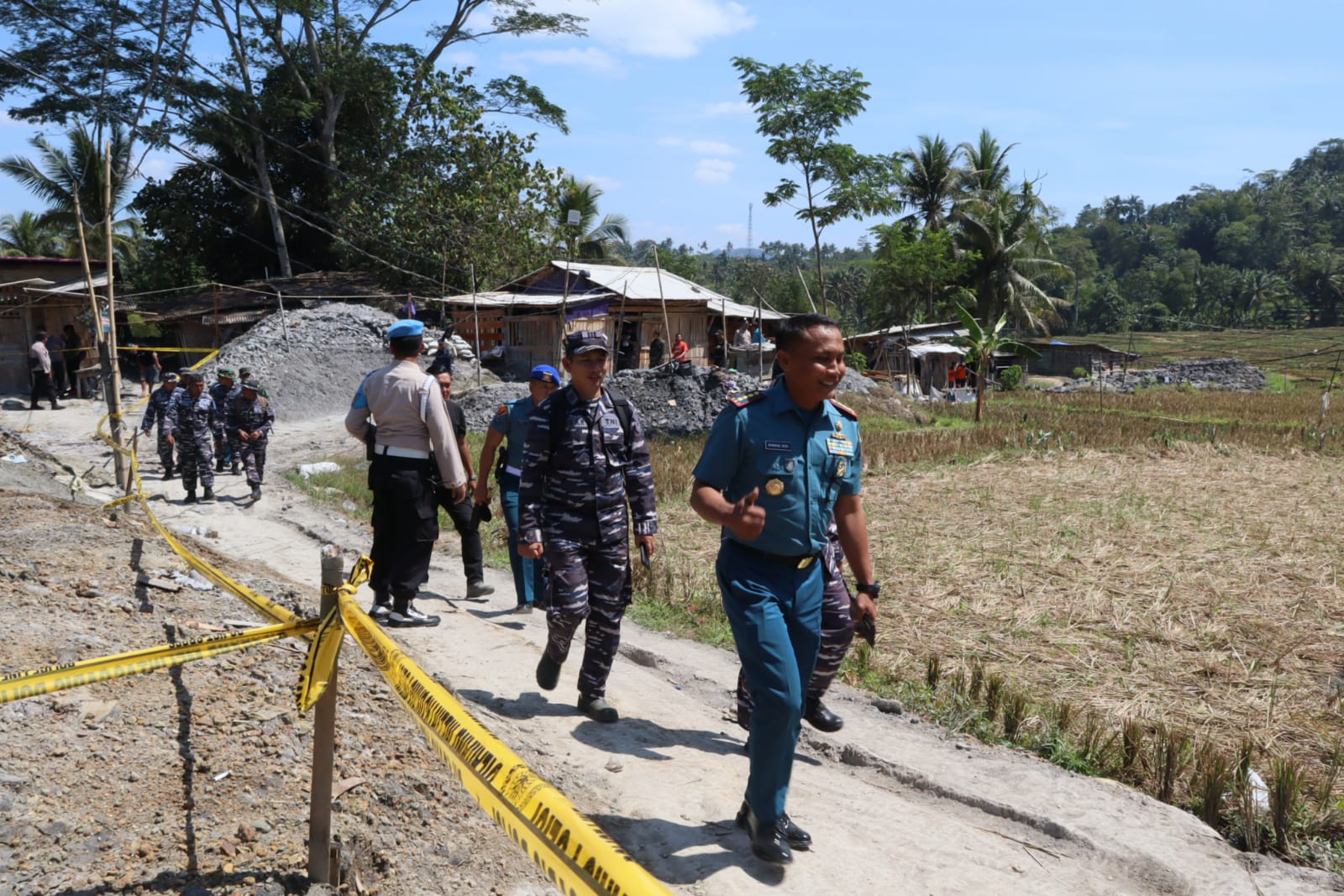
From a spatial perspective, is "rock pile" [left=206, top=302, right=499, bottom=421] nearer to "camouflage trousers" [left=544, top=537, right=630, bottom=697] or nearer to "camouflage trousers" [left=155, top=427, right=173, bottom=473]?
"camouflage trousers" [left=155, top=427, right=173, bottom=473]

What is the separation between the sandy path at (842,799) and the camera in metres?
3.50

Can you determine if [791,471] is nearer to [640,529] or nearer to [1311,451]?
[640,529]

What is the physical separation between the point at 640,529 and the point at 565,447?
57 centimetres

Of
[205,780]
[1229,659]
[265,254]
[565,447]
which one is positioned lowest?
[1229,659]

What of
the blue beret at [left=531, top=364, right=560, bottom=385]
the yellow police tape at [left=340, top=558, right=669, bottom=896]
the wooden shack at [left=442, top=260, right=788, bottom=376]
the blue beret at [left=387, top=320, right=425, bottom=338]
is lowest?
the yellow police tape at [left=340, top=558, right=669, bottom=896]

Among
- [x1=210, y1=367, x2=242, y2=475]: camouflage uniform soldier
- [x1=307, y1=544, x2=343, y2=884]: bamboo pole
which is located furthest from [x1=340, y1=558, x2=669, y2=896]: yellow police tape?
[x1=210, y1=367, x2=242, y2=475]: camouflage uniform soldier

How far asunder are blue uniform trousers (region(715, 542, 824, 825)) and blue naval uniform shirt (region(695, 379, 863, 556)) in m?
0.10

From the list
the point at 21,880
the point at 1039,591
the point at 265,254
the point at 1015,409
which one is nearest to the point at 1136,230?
the point at 1015,409

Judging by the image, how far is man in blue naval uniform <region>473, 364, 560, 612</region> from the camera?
259 inches

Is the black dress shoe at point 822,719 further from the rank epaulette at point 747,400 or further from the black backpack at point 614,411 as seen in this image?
the rank epaulette at point 747,400

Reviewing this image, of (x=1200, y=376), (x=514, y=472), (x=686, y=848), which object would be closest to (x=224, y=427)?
(x=514, y=472)

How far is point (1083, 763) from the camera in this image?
14.9 ft

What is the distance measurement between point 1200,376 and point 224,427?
41693 millimetres

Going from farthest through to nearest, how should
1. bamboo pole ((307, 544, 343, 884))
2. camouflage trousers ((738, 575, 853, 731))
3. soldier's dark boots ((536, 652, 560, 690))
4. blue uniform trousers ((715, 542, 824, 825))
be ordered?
1. soldier's dark boots ((536, 652, 560, 690))
2. camouflage trousers ((738, 575, 853, 731))
3. blue uniform trousers ((715, 542, 824, 825))
4. bamboo pole ((307, 544, 343, 884))
